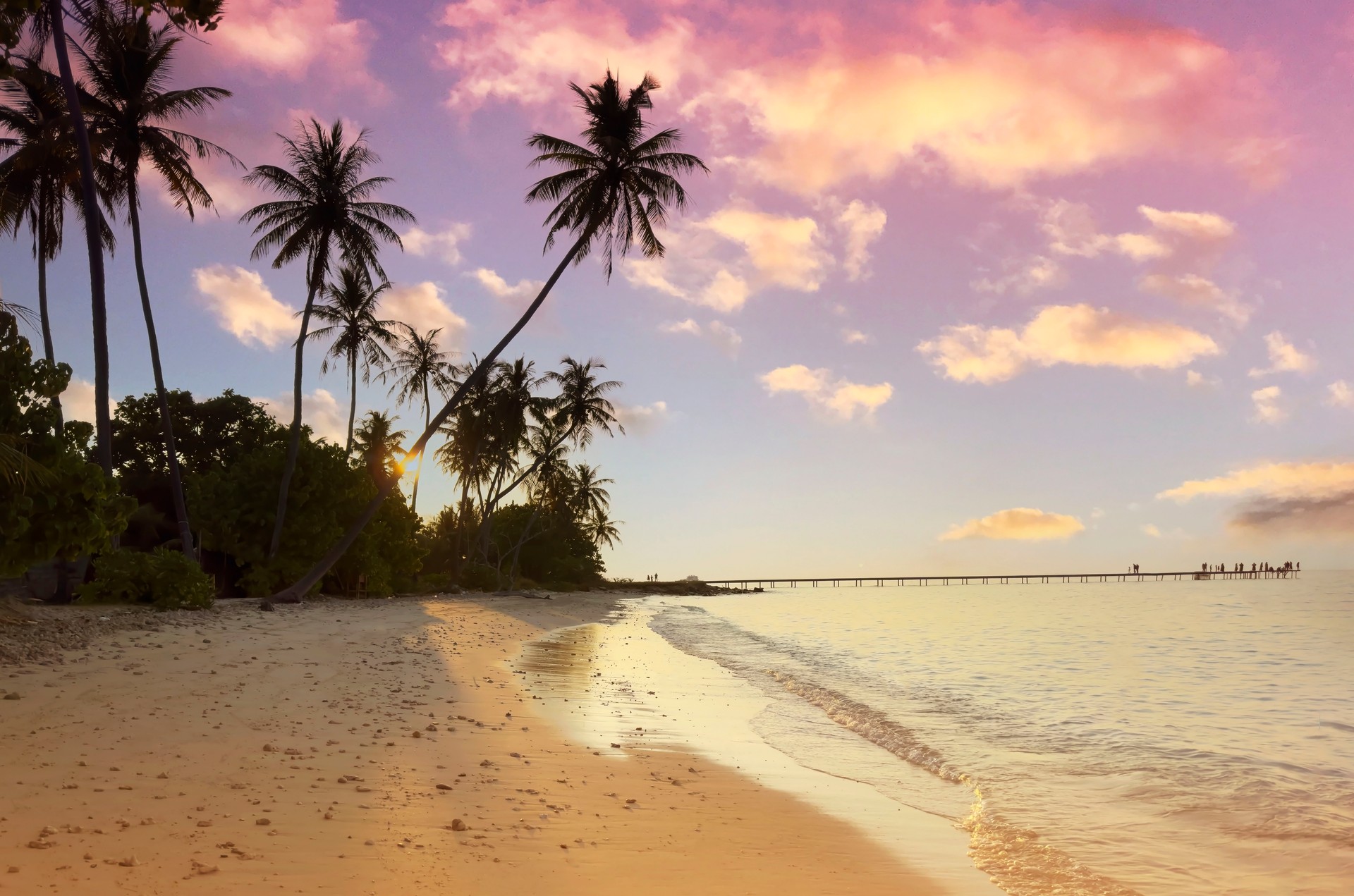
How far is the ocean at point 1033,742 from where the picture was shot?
625cm

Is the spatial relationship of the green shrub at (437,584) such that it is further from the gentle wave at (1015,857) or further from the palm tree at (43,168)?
the gentle wave at (1015,857)

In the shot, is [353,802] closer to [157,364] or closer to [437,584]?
[157,364]

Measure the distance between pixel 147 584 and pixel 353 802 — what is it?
17.6 metres

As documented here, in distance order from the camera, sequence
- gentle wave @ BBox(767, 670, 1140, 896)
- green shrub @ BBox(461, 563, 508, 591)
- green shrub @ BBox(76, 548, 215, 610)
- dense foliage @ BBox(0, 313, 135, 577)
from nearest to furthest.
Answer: gentle wave @ BBox(767, 670, 1140, 896), dense foliage @ BBox(0, 313, 135, 577), green shrub @ BBox(76, 548, 215, 610), green shrub @ BBox(461, 563, 508, 591)

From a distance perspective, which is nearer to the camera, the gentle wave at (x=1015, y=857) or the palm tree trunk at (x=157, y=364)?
the gentle wave at (x=1015, y=857)

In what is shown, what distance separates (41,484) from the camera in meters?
13.5

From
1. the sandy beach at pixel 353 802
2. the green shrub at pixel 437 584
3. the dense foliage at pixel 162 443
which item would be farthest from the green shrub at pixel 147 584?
the green shrub at pixel 437 584

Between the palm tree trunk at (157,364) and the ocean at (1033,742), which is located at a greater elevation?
the palm tree trunk at (157,364)

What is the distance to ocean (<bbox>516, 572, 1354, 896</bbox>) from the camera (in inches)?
246

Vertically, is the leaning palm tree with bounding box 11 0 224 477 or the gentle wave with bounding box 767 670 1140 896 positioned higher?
the leaning palm tree with bounding box 11 0 224 477

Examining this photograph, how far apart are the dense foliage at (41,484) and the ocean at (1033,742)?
7.95 meters

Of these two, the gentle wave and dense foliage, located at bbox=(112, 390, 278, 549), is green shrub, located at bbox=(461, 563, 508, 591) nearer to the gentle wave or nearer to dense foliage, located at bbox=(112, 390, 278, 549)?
dense foliage, located at bbox=(112, 390, 278, 549)

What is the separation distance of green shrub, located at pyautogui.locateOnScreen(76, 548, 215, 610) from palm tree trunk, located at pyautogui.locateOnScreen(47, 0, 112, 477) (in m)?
2.27

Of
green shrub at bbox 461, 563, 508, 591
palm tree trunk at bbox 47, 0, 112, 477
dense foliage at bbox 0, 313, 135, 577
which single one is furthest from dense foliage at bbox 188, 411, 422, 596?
green shrub at bbox 461, 563, 508, 591
